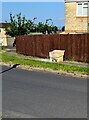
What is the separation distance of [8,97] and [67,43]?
49.8ft

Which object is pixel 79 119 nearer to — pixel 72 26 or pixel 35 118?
pixel 35 118

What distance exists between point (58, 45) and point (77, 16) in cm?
1263

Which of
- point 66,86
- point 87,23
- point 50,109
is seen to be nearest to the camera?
point 50,109

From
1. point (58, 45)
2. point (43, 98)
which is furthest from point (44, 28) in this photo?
point (43, 98)

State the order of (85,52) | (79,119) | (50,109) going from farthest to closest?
(85,52)
(50,109)
(79,119)

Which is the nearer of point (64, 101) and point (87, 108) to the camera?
point (87, 108)

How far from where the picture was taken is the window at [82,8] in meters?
38.1

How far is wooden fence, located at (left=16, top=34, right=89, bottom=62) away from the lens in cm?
2416

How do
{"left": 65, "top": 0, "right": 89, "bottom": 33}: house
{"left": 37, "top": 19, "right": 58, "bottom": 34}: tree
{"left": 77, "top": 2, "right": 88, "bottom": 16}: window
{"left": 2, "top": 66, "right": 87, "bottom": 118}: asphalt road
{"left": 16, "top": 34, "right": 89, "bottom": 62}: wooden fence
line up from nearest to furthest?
{"left": 2, "top": 66, "right": 87, "bottom": 118}: asphalt road, {"left": 16, "top": 34, "right": 89, "bottom": 62}: wooden fence, {"left": 77, "top": 2, "right": 88, "bottom": 16}: window, {"left": 65, "top": 0, "right": 89, "bottom": 33}: house, {"left": 37, "top": 19, "right": 58, "bottom": 34}: tree

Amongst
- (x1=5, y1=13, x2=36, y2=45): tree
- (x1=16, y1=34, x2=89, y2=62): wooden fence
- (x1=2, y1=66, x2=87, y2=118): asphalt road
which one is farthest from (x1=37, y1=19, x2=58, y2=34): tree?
(x1=2, y1=66, x2=87, y2=118): asphalt road

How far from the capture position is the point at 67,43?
25.8 metres

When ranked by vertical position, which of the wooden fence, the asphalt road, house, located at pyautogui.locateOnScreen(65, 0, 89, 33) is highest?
house, located at pyautogui.locateOnScreen(65, 0, 89, 33)

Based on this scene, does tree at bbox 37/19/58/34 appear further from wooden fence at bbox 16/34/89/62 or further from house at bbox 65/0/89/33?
wooden fence at bbox 16/34/89/62

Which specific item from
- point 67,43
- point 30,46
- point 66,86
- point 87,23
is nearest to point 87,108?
point 66,86
